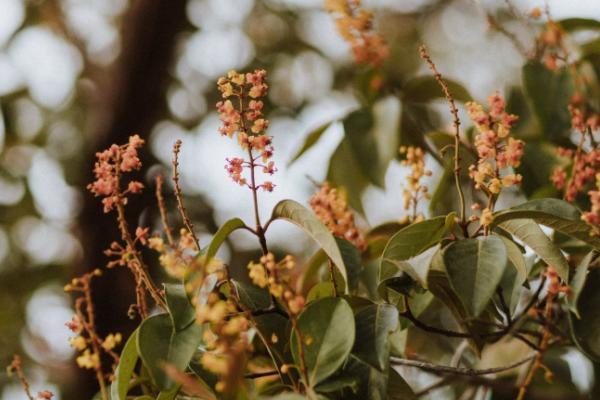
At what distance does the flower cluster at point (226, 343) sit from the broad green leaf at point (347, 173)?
1.72 feet

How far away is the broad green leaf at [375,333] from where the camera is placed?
23.3 inches

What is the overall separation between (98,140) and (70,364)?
20.8 inches

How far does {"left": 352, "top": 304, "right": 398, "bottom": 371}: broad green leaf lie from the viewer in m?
0.59

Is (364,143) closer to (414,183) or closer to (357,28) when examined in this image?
(357,28)

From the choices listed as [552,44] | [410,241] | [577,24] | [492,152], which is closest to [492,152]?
[492,152]

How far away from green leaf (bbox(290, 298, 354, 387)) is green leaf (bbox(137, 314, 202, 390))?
0.08 m

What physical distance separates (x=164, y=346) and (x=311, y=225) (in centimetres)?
15

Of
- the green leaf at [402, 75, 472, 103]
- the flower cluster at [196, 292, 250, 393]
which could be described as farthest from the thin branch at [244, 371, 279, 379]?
the green leaf at [402, 75, 472, 103]

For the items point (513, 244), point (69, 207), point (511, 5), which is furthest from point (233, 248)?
point (513, 244)

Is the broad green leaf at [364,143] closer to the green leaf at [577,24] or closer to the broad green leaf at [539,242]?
the green leaf at [577,24]

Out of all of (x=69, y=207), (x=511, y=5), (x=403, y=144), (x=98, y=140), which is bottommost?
(x=69, y=207)

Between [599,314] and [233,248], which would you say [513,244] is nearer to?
[599,314]

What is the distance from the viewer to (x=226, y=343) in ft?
1.52

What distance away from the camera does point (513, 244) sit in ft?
2.20
